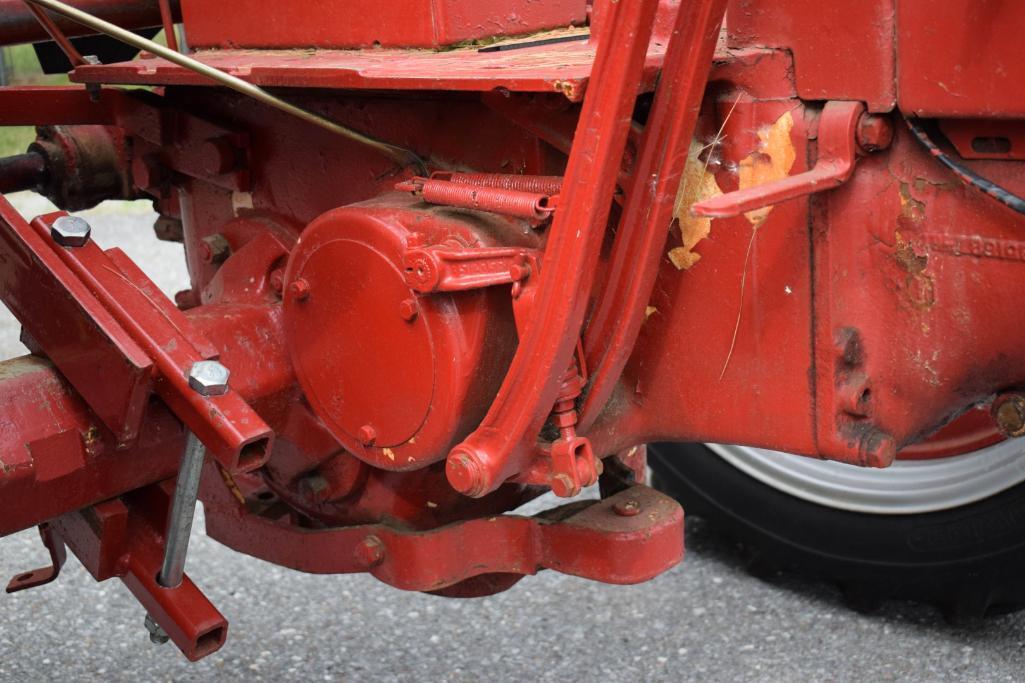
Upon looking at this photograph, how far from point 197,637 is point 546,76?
80 cm

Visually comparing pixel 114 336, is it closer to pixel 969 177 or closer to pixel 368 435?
pixel 368 435

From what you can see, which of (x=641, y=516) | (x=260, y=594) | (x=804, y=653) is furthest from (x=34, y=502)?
(x=804, y=653)

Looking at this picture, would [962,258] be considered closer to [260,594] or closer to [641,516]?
[641,516]

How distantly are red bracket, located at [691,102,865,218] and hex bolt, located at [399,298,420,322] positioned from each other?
367 millimetres

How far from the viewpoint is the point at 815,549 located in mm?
2230

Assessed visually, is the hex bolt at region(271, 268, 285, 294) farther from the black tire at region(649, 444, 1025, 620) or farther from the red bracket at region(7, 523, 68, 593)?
the black tire at region(649, 444, 1025, 620)

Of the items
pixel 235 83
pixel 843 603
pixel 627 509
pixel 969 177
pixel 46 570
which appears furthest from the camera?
pixel 843 603

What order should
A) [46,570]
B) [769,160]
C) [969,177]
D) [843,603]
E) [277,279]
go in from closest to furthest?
[969,177] → [769,160] → [277,279] → [46,570] → [843,603]

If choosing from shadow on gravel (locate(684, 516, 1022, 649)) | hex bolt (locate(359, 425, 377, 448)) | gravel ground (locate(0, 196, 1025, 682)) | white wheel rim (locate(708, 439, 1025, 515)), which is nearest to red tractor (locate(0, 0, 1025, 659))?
hex bolt (locate(359, 425, 377, 448))

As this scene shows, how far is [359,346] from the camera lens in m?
1.45

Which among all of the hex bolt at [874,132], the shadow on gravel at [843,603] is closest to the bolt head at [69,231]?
the hex bolt at [874,132]

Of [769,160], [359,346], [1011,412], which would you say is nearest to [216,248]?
[359,346]

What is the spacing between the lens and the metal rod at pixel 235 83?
1424 millimetres

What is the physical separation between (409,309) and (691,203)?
331 millimetres
